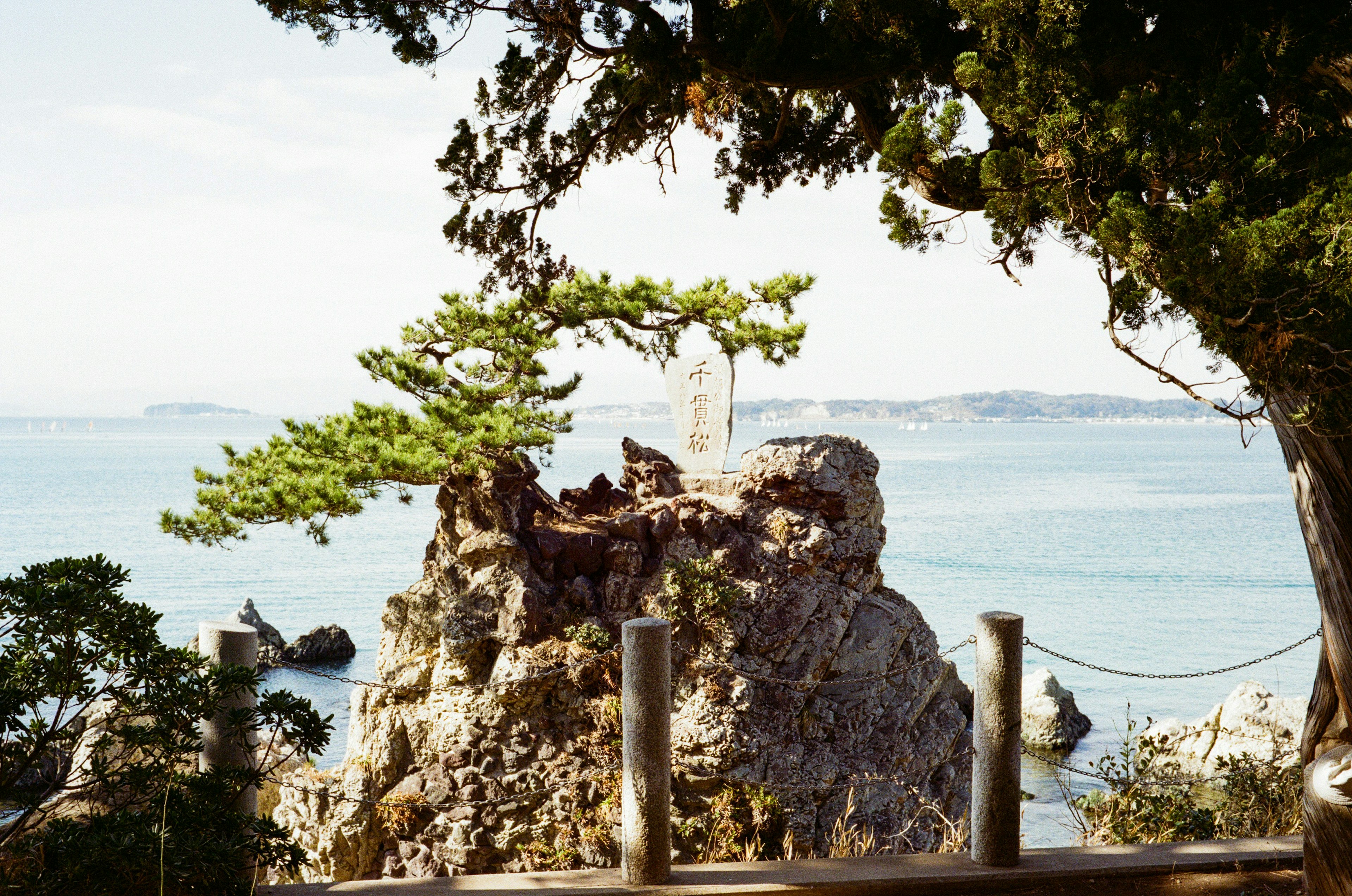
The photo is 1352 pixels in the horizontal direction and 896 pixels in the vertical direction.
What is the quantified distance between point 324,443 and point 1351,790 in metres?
6.72

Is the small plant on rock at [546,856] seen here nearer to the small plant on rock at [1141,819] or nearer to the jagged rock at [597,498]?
the jagged rock at [597,498]

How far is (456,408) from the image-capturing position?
7.16m

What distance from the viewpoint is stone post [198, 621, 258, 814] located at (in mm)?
3379

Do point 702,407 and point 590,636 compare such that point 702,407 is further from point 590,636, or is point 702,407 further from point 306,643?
point 306,643

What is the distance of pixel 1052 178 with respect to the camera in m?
3.17

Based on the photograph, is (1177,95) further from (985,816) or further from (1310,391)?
(985,816)

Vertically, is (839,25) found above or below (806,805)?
above

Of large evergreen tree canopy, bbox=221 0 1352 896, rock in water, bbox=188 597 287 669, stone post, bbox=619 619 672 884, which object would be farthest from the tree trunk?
rock in water, bbox=188 597 287 669

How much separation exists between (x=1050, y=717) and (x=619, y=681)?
9.72 m

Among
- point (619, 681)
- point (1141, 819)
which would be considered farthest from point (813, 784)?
point (1141, 819)

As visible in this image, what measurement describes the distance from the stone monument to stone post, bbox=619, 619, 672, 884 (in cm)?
432

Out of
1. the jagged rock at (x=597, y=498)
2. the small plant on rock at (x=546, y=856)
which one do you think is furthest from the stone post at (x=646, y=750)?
the jagged rock at (x=597, y=498)

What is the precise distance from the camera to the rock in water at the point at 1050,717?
1377 cm

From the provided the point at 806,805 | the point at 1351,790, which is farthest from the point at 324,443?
the point at 1351,790
